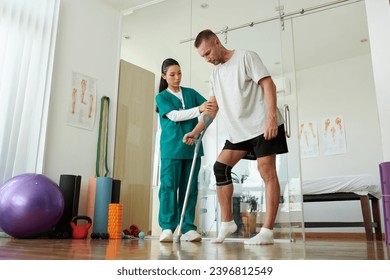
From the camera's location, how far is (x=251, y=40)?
3.74m

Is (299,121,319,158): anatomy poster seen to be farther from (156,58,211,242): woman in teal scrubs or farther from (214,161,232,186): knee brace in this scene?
(214,161,232,186): knee brace

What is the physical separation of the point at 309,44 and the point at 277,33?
6.91 ft

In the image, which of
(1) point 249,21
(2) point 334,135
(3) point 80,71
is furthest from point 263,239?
(2) point 334,135

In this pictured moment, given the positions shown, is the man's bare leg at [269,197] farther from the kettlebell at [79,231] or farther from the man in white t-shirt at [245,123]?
the kettlebell at [79,231]

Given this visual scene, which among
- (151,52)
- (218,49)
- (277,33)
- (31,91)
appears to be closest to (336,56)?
(277,33)

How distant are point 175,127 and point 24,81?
5.58ft

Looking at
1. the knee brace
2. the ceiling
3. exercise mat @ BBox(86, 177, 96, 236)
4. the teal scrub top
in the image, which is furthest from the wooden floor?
the ceiling

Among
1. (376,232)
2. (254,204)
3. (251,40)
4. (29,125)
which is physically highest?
(251,40)

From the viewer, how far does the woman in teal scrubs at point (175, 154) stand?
2605 mm

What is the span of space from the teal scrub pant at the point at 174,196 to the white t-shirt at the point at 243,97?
1.88 feet

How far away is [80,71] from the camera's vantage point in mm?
4082

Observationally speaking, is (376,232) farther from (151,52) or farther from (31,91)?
(31,91)

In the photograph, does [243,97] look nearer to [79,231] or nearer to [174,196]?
[174,196]
